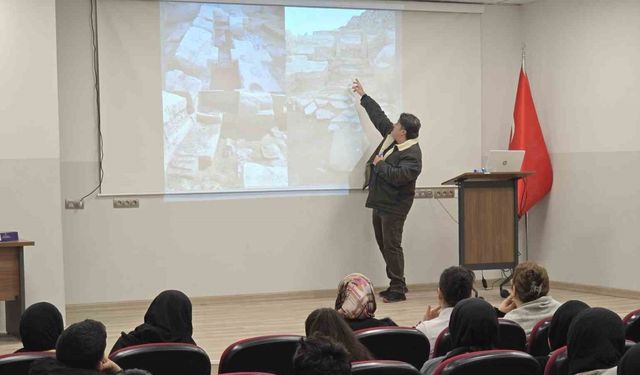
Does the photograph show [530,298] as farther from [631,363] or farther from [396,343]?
[631,363]

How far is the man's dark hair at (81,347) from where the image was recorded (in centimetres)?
277

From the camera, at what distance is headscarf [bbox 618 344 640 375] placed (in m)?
2.38

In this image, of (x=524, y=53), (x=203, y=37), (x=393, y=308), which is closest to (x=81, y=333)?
(x=393, y=308)

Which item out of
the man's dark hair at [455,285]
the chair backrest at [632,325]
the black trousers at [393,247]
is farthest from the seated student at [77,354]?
the black trousers at [393,247]

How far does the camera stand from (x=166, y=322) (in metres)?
3.64

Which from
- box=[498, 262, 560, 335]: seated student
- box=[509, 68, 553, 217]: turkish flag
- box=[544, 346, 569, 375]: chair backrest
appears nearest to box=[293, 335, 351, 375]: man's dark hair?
box=[544, 346, 569, 375]: chair backrest

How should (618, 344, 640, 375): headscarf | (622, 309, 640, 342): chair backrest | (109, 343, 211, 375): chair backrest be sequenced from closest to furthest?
1. (618, 344, 640, 375): headscarf
2. (109, 343, 211, 375): chair backrest
3. (622, 309, 640, 342): chair backrest

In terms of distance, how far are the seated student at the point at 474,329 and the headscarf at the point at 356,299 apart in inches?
25.8

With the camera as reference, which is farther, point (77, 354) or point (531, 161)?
point (531, 161)

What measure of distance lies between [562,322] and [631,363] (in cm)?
110

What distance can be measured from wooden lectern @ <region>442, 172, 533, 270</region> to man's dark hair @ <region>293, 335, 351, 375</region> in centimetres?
531

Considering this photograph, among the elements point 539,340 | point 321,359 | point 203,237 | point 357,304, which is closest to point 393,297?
point 203,237

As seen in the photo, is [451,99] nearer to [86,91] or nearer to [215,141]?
[215,141]

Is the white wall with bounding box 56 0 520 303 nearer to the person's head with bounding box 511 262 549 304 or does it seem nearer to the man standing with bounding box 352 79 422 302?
the man standing with bounding box 352 79 422 302
